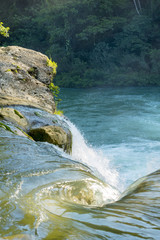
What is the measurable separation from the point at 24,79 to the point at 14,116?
68.7 inches

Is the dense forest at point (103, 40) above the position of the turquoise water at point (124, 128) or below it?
above

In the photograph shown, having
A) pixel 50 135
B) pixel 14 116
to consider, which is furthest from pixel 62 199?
pixel 14 116

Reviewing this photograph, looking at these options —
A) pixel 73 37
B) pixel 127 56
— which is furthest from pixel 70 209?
pixel 73 37

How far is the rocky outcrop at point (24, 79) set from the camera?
555cm

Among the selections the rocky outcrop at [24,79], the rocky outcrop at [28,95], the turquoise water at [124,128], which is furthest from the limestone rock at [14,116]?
the turquoise water at [124,128]

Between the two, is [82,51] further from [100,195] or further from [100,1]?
[100,195]

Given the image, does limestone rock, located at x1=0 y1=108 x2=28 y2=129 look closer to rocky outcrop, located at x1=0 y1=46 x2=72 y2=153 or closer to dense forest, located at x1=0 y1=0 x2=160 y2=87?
rocky outcrop, located at x1=0 y1=46 x2=72 y2=153

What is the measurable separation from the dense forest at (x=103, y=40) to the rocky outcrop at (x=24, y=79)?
17.7 m

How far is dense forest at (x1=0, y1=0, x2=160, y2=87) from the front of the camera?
83.0ft

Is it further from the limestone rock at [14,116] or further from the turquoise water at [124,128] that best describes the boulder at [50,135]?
the turquoise water at [124,128]

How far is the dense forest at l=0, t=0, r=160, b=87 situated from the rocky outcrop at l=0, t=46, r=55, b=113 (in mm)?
17747

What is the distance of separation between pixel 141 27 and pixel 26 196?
26071mm

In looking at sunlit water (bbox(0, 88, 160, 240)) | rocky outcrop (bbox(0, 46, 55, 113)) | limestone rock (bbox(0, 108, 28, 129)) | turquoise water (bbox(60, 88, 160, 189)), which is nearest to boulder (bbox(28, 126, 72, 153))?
limestone rock (bbox(0, 108, 28, 129))

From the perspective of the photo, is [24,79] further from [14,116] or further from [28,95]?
[14,116]
